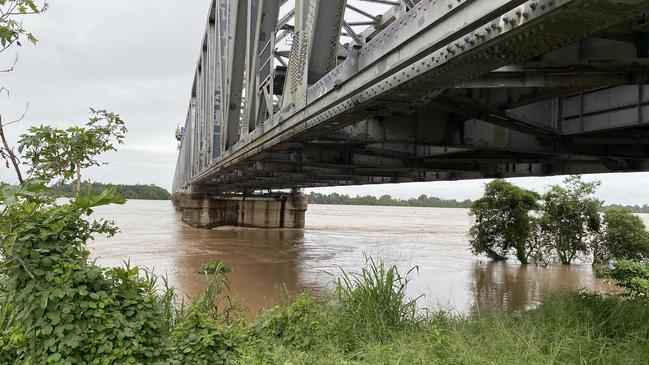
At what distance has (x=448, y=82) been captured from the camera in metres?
4.16

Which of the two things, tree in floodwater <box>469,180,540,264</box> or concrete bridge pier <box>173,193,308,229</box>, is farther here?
concrete bridge pier <box>173,193,308,229</box>

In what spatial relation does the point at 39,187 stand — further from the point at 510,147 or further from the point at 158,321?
the point at 510,147

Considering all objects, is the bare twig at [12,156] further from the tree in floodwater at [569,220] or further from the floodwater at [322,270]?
the tree in floodwater at [569,220]

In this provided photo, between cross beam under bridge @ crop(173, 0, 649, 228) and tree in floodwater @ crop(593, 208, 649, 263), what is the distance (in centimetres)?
625

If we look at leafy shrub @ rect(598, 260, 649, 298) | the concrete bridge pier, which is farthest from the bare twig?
the concrete bridge pier

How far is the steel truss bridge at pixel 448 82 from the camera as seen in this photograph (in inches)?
124

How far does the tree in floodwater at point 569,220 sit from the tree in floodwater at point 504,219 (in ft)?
1.92

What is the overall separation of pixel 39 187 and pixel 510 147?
24.6ft

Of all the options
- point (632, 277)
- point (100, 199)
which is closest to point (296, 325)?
point (100, 199)

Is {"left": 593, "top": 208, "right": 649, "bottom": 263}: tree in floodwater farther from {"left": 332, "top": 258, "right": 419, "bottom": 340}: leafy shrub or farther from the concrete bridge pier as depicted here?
the concrete bridge pier

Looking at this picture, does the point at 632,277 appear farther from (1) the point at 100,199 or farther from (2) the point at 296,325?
(1) the point at 100,199

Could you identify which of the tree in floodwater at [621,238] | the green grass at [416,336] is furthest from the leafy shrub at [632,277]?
the tree in floodwater at [621,238]

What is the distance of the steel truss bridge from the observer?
315 cm

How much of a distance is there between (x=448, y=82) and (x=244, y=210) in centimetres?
3890
